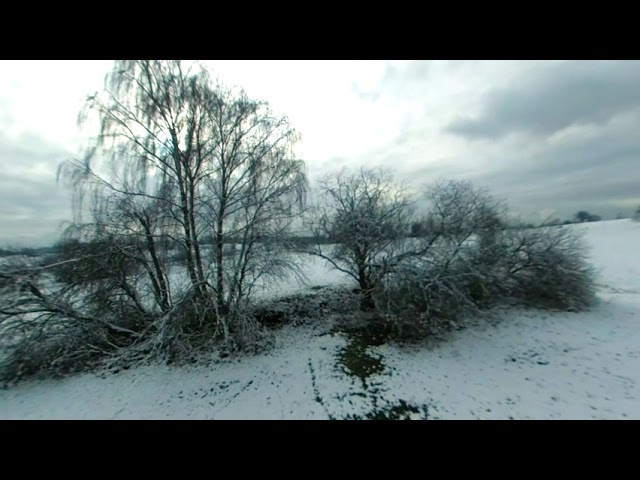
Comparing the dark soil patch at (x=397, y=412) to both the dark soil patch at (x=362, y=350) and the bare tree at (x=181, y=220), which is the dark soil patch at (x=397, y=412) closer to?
the dark soil patch at (x=362, y=350)

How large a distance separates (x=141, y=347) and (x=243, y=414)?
441 cm

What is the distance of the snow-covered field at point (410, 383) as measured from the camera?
4.76 metres

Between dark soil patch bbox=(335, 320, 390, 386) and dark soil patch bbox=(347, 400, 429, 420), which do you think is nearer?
dark soil patch bbox=(347, 400, 429, 420)

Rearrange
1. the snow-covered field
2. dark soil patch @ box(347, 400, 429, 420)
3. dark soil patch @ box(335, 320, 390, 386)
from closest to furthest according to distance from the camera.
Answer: dark soil patch @ box(347, 400, 429, 420) → the snow-covered field → dark soil patch @ box(335, 320, 390, 386)

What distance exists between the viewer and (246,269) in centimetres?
785

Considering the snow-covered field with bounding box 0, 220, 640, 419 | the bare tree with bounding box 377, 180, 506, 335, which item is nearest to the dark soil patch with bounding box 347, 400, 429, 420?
the snow-covered field with bounding box 0, 220, 640, 419

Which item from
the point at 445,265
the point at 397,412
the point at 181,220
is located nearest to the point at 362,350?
the point at 397,412

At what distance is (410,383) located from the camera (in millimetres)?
5590

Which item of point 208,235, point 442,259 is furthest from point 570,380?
point 208,235

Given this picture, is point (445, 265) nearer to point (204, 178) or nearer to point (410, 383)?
point (410, 383)

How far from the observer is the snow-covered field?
4758 mm

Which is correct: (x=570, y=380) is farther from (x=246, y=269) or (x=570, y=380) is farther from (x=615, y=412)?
(x=246, y=269)

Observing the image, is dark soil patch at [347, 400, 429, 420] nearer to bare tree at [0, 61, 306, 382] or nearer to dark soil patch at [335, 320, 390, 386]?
dark soil patch at [335, 320, 390, 386]
